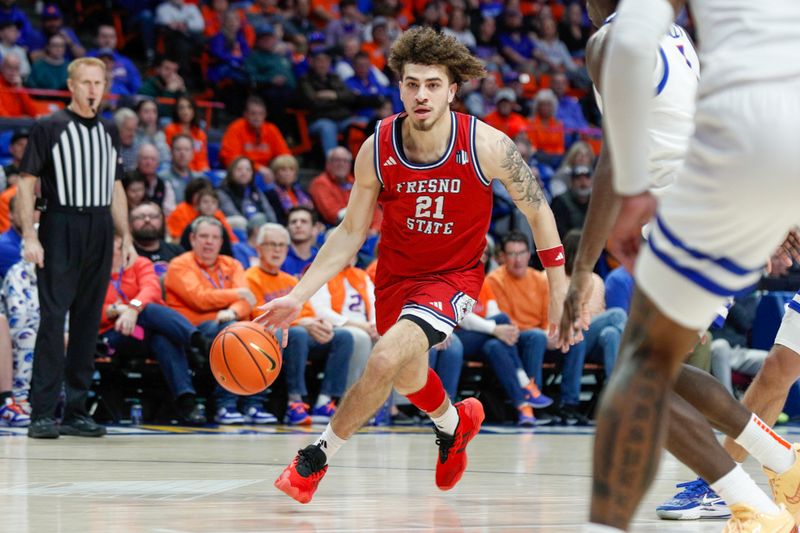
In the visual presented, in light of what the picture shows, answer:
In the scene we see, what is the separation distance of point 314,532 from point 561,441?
4.58 meters

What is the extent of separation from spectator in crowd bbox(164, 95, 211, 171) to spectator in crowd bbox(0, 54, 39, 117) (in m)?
1.38

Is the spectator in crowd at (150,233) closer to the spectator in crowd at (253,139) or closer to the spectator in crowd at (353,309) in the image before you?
the spectator in crowd at (353,309)

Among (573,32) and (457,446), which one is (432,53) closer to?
(457,446)

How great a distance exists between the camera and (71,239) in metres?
7.62

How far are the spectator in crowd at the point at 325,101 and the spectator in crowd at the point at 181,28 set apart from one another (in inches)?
54.7

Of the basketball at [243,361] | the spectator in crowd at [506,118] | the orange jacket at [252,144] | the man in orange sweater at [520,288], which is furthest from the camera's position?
the spectator in crowd at [506,118]

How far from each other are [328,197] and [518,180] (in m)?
6.87

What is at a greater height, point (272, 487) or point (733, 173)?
point (733, 173)

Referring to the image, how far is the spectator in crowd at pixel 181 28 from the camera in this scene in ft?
45.0

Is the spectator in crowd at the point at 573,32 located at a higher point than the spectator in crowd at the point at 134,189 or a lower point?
higher

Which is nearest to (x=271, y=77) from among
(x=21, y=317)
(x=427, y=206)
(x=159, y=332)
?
(x=159, y=332)

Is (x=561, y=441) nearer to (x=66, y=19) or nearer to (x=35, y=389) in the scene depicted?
(x=35, y=389)

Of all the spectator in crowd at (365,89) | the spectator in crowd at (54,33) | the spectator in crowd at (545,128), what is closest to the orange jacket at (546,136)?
the spectator in crowd at (545,128)

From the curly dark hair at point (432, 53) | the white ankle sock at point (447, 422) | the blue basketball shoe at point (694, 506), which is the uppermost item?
the curly dark hair at point (432, 53)
